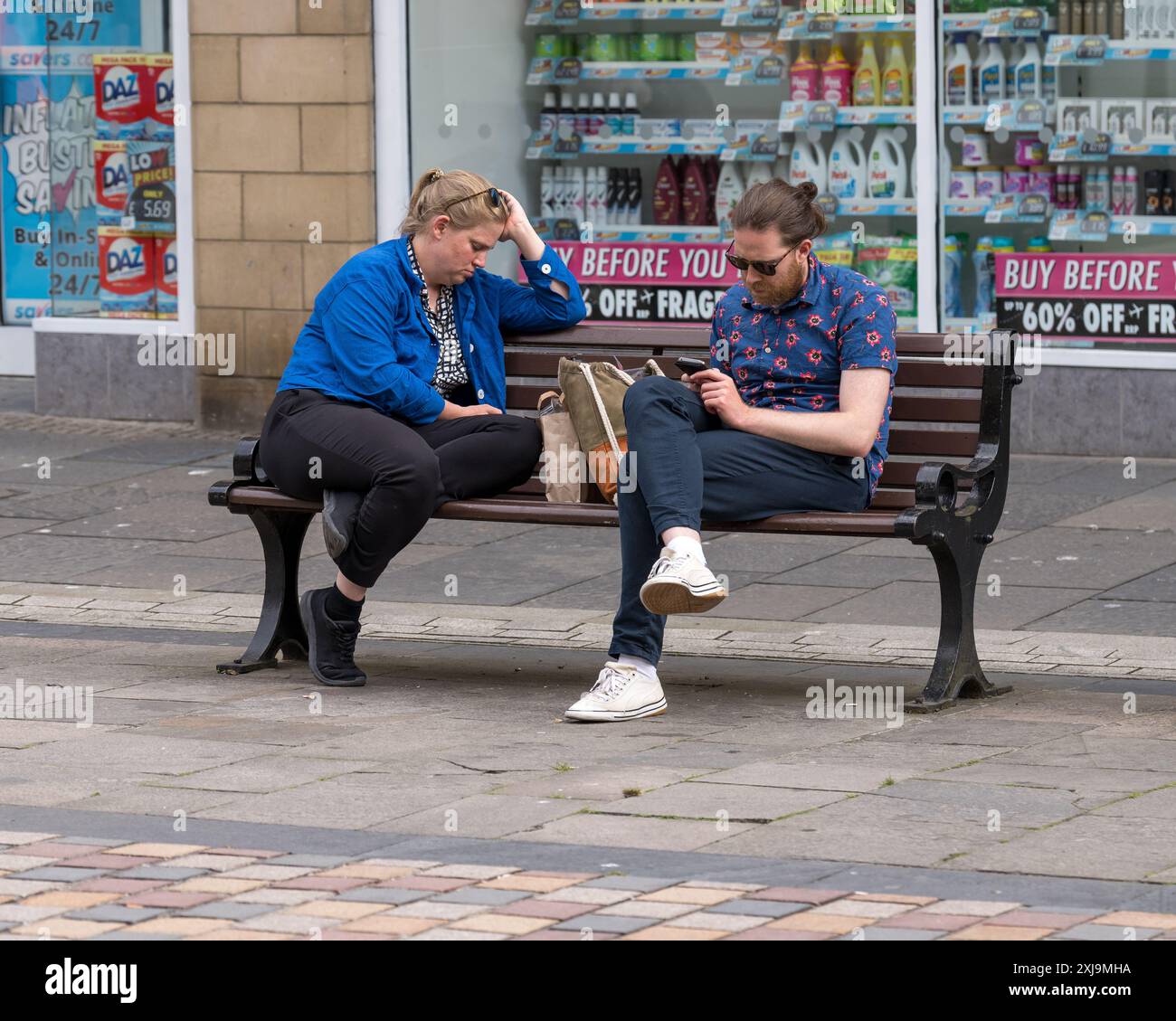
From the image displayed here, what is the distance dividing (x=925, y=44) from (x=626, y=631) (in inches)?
224

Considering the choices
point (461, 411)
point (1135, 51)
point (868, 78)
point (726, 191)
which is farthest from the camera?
point (726, 191)

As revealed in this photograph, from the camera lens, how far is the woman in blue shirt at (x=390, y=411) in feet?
20.6

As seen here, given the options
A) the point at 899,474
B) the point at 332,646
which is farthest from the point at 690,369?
the point at 332,646

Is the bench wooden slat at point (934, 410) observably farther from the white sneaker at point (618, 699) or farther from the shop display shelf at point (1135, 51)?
the shop display shelf at point (1135, 51)

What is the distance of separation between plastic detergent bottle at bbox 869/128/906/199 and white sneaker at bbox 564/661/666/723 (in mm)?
5710

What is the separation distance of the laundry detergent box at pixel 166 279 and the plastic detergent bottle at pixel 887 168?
359cm

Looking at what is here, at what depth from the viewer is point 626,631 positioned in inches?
236

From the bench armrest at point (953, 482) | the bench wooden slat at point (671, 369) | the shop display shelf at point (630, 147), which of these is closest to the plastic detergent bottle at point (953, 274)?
the shop display shelf at point (630, 147)

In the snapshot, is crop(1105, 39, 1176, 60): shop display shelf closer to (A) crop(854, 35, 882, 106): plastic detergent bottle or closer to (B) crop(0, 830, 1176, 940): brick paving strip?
(A) crop(854, 35, 882, 106): plastic detergent bottle

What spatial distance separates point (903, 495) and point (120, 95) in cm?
697

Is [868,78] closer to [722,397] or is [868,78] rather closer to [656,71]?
[656,71]

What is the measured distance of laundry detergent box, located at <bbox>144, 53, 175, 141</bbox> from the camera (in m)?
12.0

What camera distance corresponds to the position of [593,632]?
7.15 metres

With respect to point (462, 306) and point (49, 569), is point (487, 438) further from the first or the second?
point (49, 569)
